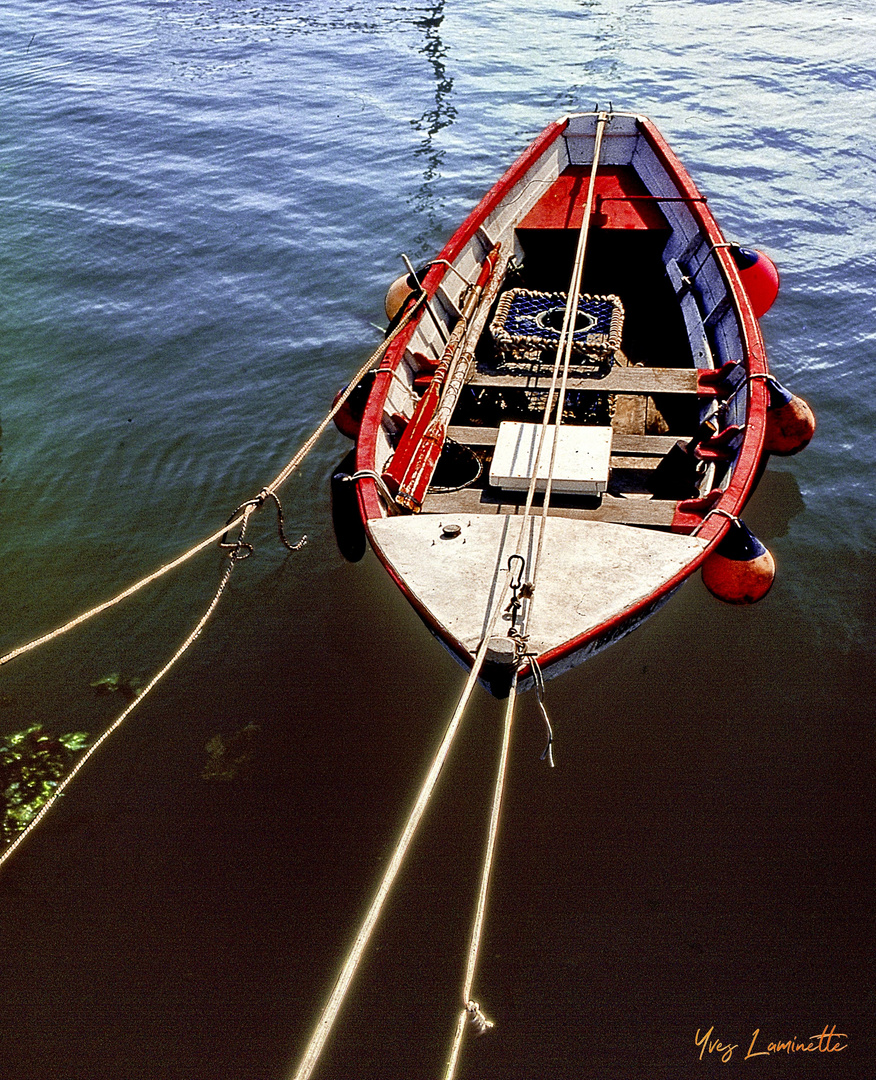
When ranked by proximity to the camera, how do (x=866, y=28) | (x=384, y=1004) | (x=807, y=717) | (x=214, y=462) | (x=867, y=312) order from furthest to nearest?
(x=866, y=28)
(x=867, y=312)
(x=214, y=462)
(x=807, y=717)
(x=384, y=1004)

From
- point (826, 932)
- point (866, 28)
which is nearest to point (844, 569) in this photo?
point (826, 932)

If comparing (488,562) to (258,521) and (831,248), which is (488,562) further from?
(831,248)

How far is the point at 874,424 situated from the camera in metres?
12.1

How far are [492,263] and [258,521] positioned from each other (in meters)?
5.85

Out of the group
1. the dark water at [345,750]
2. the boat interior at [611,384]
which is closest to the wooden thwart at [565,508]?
the boat interior at [611,384]

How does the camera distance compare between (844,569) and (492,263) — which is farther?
(492,263)

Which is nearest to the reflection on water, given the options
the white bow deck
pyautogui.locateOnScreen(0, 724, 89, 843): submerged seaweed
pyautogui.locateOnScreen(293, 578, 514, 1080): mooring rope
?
the white bow deck

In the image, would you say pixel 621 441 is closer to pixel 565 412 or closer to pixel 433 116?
pixel 565 412

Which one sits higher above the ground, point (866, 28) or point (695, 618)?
point (866, 28)

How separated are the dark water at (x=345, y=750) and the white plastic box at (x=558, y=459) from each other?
7.28ft

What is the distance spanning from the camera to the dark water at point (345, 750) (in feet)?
20.8

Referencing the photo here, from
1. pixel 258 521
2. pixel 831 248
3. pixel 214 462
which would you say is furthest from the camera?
pixel 831 248

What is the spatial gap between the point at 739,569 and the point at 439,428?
12.5 feet
